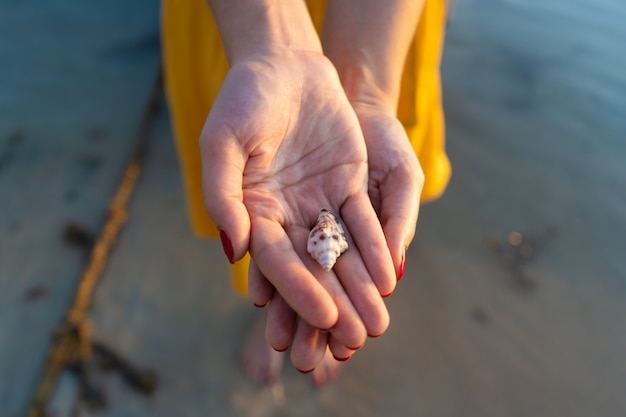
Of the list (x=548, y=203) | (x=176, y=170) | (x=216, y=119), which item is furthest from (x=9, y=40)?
(x=548, y=203)

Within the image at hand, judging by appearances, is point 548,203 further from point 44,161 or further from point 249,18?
point 44,161

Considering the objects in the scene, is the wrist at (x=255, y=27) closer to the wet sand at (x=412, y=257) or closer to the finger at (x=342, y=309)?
the finger at (x=342, y=309)

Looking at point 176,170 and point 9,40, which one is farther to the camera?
point 9,40

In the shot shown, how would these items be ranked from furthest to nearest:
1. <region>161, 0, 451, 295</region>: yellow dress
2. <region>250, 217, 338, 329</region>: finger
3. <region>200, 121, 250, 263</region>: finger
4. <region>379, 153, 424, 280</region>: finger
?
<region>161, 0, 451, 295</region>: yellow dress
<region>379, 153, 424, 280</region>: finger
<region>200, 121, 250, 263</region>: finger
<region>250, 217, 338, 329</region>: finger

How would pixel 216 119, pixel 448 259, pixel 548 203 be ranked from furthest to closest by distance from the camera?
pixel 548 203 < pixel 448 259 < pixel 216 119

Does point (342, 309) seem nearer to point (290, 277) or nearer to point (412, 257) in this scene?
point (290, 277)

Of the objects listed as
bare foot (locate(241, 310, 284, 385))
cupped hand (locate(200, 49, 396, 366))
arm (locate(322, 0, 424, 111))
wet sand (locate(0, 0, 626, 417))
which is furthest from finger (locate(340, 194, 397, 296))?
wet sand (locate(0, 0, 626, 417))

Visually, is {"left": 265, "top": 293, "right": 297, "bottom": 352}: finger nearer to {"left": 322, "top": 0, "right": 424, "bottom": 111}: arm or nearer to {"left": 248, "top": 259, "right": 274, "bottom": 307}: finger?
{"left": 248, "top": 259, "right": 274, "bottom": 307}: finger
